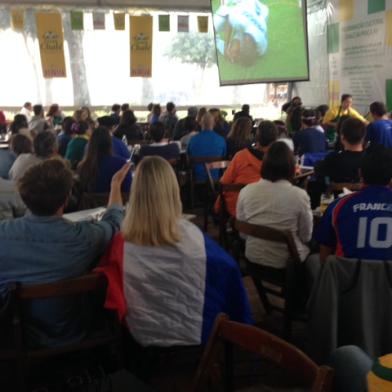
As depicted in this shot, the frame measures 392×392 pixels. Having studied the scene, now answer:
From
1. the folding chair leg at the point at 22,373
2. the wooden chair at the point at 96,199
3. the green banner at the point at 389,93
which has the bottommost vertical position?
the folding chair leg at the point at 22,373

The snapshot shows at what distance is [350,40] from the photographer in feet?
31.3

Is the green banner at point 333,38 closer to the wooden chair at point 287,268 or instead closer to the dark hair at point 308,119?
the dark hair at point 308,119

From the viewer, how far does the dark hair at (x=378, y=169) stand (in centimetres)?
228

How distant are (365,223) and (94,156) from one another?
8.13 feet

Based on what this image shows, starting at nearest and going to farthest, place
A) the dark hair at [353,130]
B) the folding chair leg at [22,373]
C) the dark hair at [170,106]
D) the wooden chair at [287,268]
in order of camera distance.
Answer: the folding chair leg at [22,373]
the wooden chair at [287,268]
the dark hair at [353,130]
the dark hair at [170,106]

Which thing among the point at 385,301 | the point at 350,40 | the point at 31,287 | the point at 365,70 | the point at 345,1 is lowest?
the point at 385,301

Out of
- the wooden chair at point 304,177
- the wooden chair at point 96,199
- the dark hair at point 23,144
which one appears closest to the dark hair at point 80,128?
the dark hair at point 23,144

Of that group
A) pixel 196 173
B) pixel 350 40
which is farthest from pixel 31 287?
pixel 350 40

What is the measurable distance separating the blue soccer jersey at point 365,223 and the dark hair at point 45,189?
1257mm

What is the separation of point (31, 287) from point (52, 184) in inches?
18.0

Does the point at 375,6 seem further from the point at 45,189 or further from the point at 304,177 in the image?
the point at 45,189

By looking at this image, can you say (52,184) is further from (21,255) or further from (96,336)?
(96,336)

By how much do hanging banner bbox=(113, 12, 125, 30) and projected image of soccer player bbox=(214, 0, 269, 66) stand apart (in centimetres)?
189

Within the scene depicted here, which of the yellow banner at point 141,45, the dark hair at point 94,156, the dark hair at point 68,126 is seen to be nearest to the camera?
the dark hair at point 94,156
